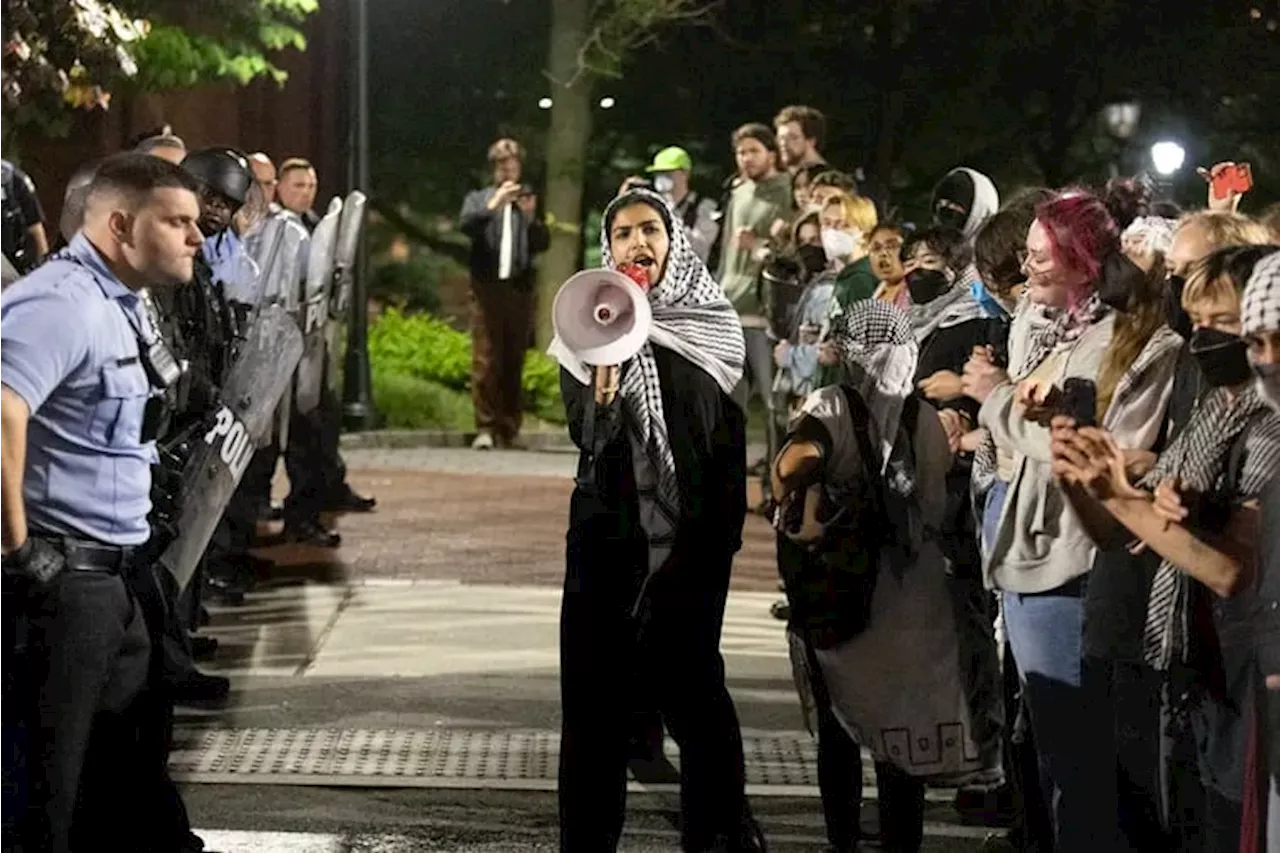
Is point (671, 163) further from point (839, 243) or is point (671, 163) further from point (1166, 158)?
point (839, 243)

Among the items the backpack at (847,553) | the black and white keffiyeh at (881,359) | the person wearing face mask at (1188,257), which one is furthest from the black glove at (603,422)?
the person wearing face mask at (1188,257)

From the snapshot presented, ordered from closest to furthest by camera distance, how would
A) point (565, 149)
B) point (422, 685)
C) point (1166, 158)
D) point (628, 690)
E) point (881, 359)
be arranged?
point (628, 690)
point (881, 359)
point (422, 685)
point (1166, 158)
point (565, 149)

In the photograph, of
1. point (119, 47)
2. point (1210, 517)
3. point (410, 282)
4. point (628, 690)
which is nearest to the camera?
point (1210, 517)

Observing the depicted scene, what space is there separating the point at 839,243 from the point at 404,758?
142 inches

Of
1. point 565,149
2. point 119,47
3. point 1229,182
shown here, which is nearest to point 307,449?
point 119,47

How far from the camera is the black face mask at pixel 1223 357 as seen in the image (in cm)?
512

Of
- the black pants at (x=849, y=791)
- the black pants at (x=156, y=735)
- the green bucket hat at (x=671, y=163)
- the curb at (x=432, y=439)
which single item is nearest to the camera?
the black pants at (x=156, y=735)

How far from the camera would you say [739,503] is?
6766 millimetres

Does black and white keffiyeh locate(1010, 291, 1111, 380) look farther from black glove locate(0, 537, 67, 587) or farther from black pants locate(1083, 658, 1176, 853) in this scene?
black glove locate(0, 537, 67, 587)

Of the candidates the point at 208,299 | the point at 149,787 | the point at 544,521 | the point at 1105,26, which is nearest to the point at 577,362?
the point at 149,787

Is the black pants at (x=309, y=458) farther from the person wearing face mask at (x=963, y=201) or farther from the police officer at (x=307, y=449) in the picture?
the person wearing face mask at (x=963, y=201)

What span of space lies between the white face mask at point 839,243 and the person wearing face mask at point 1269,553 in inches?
244

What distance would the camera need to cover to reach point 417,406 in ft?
65.2

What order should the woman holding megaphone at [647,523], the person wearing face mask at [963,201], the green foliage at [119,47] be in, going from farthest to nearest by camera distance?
the green foliage at [119,47]
the person wearing face mask at [963,201]
the woman holding megaphone at [647,523]
